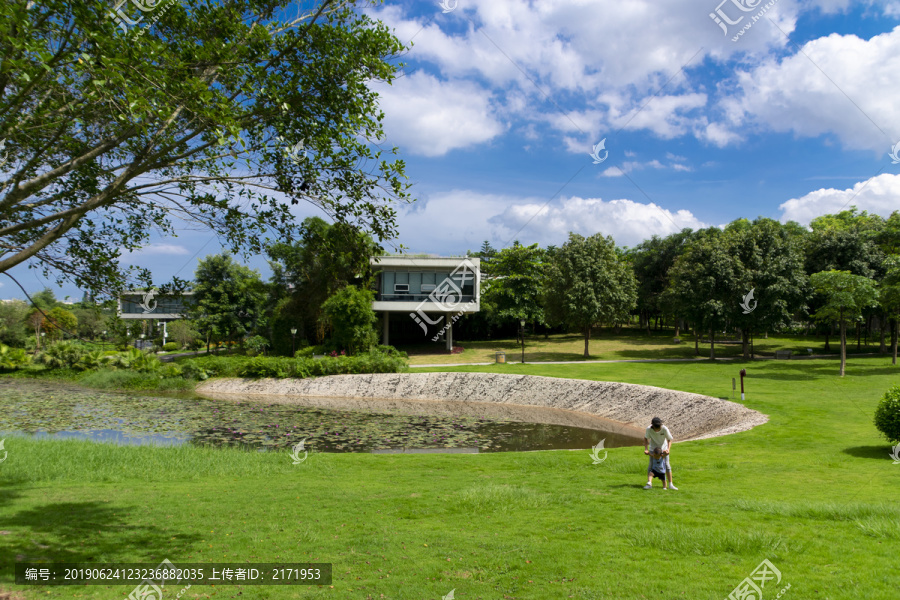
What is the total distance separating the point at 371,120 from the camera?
712cm

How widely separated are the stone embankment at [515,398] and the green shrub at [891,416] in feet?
15.4

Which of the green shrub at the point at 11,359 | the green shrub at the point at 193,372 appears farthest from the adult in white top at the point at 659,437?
the green shrub at the point at 11,359

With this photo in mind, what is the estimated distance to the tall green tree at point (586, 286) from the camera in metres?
44.7

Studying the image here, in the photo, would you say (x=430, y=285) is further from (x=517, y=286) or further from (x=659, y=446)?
(x=659, y=446)

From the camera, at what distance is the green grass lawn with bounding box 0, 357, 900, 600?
5586 millimetres

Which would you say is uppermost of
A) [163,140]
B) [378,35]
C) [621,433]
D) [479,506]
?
A: [378,35]

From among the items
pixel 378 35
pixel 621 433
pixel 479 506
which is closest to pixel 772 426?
pixel 621 433

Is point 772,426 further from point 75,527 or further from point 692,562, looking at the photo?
point 75,527

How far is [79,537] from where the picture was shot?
22.1ft

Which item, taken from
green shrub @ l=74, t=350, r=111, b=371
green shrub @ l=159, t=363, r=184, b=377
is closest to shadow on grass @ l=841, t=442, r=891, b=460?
green shrub @ l=159, t=363, r=184, b=377

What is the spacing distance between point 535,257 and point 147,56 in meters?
52.5

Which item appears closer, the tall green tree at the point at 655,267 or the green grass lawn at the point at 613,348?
the green grass lawn at the point at 613,348

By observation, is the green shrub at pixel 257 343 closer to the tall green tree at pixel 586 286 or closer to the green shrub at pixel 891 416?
the tall green tree at pixel 586 286

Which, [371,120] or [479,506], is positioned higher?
[371,120]
